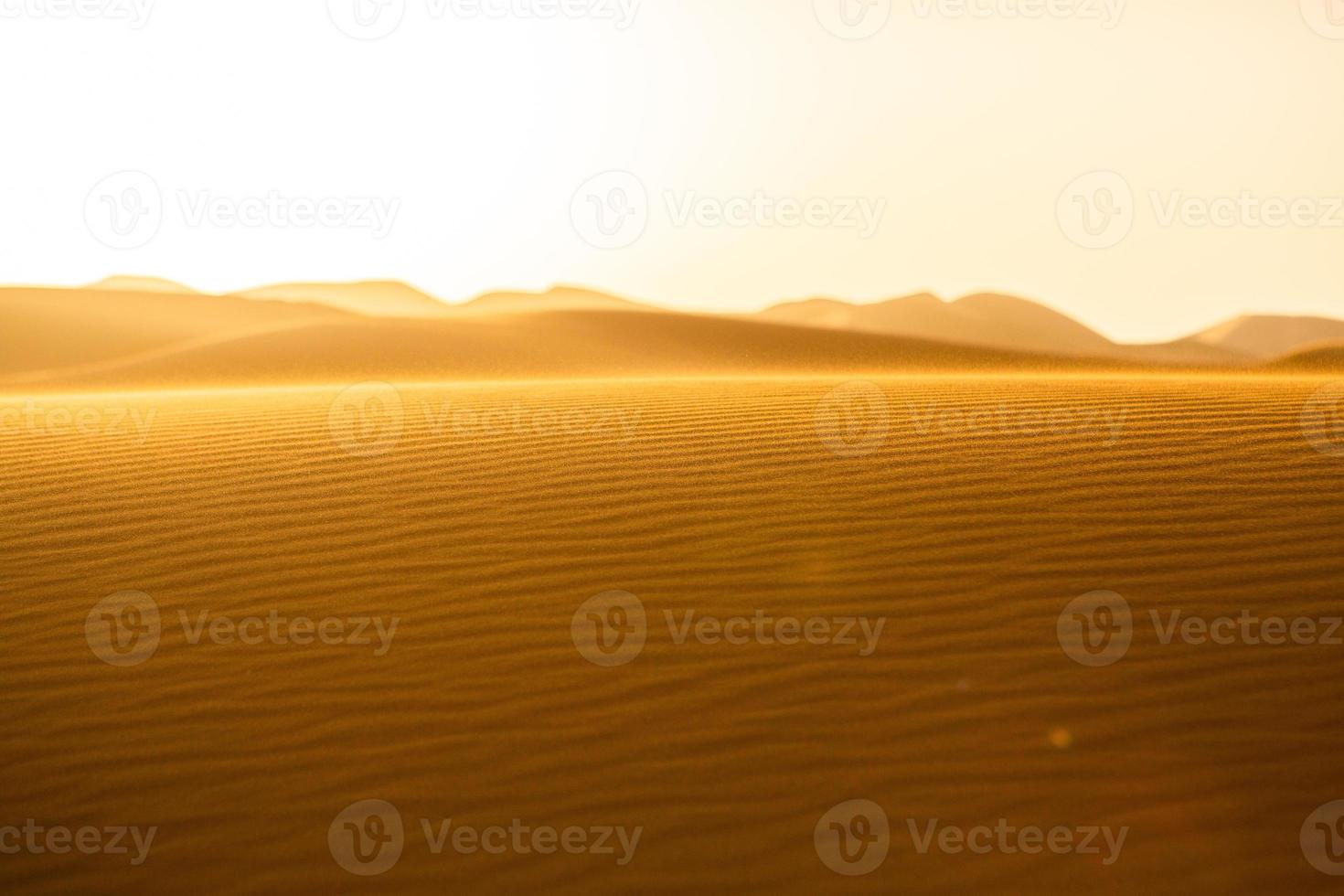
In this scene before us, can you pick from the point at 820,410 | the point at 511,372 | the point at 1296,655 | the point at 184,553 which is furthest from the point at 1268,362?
the point at 184,553

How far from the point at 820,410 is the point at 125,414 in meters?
8.75

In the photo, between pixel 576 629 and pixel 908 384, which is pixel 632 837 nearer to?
pixel 576 629

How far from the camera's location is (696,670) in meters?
4.96

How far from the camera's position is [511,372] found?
3228cm
